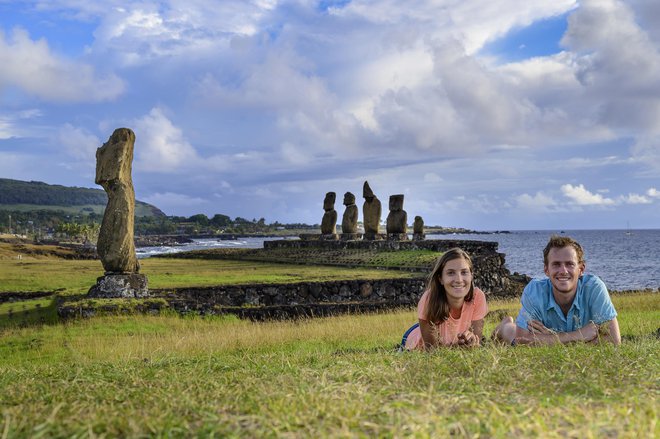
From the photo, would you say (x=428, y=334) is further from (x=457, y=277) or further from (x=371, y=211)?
(x=371, y=211)

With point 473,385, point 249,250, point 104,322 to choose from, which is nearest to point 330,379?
point 473,385

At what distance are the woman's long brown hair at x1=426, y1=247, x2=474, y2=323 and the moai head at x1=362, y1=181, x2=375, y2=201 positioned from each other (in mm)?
35241

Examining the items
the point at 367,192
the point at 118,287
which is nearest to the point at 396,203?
the point at 367,192

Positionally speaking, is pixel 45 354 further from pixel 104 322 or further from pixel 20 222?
pixel 20 222

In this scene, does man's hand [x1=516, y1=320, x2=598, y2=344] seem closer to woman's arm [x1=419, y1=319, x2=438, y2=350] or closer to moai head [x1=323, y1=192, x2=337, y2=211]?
woman's arm [x1=419, y1=319, x2=438, y2=350]

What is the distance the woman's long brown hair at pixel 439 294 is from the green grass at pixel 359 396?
4.36 feet

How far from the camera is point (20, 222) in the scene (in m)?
196

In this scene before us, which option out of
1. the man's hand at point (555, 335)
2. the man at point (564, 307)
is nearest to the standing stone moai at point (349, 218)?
the man at point (564, 307)

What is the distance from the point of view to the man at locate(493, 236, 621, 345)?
23.5ft

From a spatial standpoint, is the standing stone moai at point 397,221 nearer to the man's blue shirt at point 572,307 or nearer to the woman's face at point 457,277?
the woman's face at point 457,277

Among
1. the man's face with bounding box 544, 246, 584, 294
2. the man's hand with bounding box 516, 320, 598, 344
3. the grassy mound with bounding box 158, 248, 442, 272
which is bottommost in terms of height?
the grassy mound with bounding box 158, 248, 442, 272

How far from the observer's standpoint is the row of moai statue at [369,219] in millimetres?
41688

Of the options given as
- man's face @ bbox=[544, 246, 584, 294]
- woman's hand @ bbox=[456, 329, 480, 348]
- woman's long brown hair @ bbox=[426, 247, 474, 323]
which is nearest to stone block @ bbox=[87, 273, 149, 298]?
woman's long brown hair @ bbox=[426, 247, 474, 323]

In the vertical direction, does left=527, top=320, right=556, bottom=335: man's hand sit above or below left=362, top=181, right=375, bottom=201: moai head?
below
